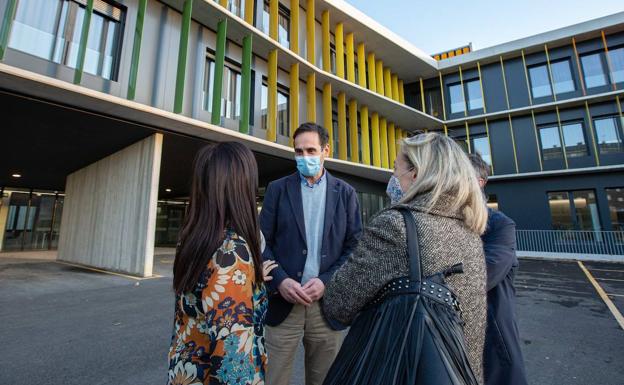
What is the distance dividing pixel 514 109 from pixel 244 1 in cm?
1535

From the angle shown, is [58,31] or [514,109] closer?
[58,31]

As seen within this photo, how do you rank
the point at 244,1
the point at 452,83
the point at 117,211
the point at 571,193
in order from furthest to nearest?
1. the point at 452,83
2. the point at 571,193
3. the point at 244,1
4. the point at 117,211

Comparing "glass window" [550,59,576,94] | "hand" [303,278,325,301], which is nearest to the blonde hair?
"hand" [303,278,325,301]

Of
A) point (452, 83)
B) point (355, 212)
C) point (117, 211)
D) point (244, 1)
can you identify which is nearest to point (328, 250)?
point (355, 212)

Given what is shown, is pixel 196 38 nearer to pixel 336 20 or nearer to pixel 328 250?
pixel 336 20

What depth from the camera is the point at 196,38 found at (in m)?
8.83

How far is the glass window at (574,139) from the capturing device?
51.2 feet

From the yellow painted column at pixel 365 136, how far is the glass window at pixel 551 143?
10.3 m

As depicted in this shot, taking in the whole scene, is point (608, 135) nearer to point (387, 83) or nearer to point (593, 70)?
point (593, 70)

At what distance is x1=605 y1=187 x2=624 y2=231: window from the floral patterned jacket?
1999 centimetres

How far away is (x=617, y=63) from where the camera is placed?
50.0 feet

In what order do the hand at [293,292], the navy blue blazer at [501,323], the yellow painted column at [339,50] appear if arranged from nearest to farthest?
the navy blue blazer at [501,323], the hand at [293,292], the yellow painted column at [339,50]

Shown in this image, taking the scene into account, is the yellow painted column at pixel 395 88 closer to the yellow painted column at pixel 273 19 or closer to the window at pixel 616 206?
the yellow painted column at pixel 273 19

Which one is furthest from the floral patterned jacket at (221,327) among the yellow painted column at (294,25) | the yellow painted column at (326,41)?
the yellow painted column at (326,41)
